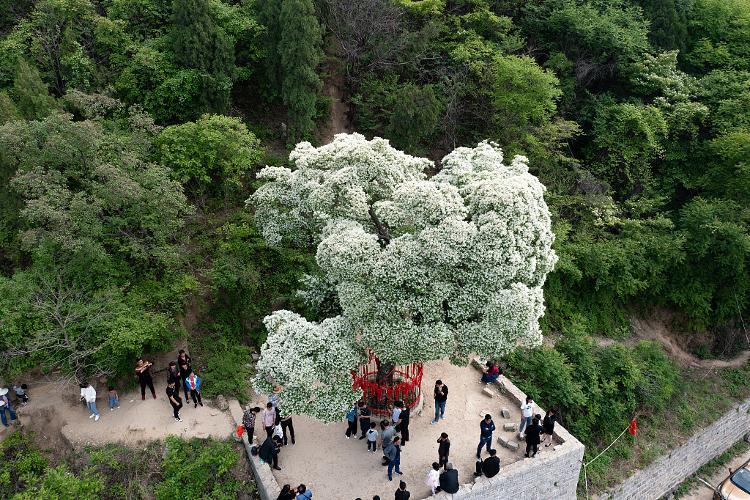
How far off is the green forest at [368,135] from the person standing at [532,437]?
11.1 ft

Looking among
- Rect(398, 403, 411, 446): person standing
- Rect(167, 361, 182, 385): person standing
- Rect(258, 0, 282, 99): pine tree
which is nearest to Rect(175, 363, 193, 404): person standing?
Rect(167, 361, 182, 385): person standing

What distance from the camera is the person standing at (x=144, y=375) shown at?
1201 centimetres

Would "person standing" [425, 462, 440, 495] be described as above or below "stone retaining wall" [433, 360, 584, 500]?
above

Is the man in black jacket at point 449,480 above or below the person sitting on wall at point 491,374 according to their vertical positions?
above

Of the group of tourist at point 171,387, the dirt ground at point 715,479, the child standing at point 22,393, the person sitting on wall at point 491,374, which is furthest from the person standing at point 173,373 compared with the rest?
the dirt ground at point 715,479

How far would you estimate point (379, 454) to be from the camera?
1161 cm

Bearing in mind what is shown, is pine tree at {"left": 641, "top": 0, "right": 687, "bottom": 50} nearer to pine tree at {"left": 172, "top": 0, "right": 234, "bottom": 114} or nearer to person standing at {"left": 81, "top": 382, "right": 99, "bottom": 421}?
pine tree at {"left": 172, "top": 0, "right": 234, "bottom": 114}

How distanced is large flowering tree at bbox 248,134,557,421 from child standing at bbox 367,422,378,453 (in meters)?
1.34

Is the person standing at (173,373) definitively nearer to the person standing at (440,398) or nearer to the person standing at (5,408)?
the person standing at (5,408)

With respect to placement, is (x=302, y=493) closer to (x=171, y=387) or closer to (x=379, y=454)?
(x=379, y=454)

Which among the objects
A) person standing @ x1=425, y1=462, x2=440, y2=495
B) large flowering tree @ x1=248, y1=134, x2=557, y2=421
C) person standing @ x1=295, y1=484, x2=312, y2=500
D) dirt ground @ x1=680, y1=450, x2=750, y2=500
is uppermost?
large flowering tree @ x1=248, y1=134, x2=557, y2=421

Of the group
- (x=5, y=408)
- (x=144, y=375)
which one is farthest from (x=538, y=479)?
(x=5, y=408)

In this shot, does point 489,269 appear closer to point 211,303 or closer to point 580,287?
point 211,303

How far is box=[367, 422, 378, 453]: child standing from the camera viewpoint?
445 inches
